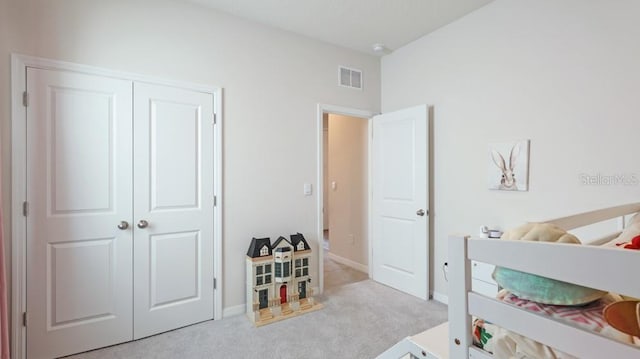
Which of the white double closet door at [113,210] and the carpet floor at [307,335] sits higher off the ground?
the white double closet door at [113,210]

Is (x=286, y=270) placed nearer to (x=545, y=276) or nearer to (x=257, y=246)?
(x=257, y=246)

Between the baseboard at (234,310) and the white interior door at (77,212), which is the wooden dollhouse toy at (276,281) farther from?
the white interior door at (77,212)

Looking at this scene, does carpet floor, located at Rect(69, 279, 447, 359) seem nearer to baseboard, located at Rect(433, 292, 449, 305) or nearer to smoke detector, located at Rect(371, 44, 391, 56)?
baseboard, located at Rect(433, 292, 449, 305)

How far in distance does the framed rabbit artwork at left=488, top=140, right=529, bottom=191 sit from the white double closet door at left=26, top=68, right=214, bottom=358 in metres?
2.48

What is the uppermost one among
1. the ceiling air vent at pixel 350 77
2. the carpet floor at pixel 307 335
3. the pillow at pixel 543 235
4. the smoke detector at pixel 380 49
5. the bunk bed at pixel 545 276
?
the smoke detector at pixel 380 49

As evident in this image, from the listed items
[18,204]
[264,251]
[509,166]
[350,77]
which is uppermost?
[350,77]

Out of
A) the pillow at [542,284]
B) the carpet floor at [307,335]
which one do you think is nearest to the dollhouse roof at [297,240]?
the carpet floor at [307,335]

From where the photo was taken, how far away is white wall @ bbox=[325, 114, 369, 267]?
390 centimetres

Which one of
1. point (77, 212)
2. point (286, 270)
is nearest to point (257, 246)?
point (286, 270)

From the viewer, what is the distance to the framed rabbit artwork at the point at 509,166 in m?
2.28

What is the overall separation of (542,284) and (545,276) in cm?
6

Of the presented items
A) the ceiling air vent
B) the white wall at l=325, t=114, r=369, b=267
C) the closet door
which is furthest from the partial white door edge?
the white wall at l=325, t=114, r=369, b=267

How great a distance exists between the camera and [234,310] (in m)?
2.65

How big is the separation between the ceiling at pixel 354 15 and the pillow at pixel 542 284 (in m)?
2.39
